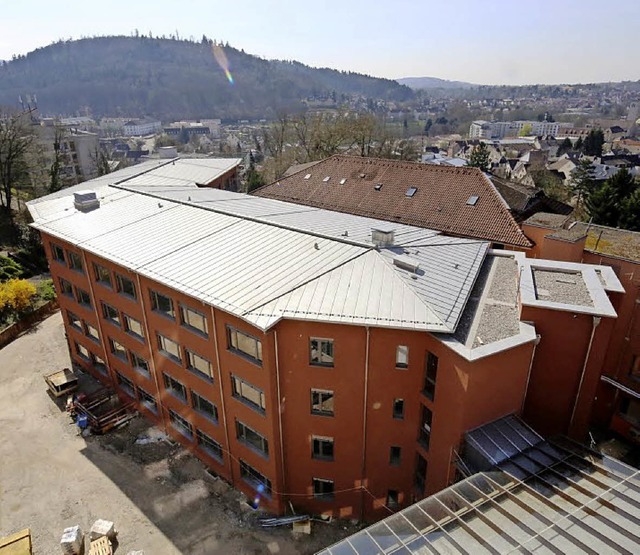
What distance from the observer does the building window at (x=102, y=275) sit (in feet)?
85.4

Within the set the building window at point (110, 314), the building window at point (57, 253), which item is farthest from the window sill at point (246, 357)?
the building window at point (57, 253)

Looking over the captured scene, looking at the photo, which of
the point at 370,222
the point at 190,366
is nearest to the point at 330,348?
the point at 190,366

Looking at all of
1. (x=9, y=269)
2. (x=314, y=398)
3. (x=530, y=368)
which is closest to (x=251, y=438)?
(x=314, y=398)

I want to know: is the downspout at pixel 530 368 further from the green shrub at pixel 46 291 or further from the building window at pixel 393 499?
the green shrub at pixel 46 291

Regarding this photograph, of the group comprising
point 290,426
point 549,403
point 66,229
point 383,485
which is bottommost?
→ point 383,485

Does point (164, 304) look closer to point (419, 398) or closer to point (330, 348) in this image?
point (330, 348)

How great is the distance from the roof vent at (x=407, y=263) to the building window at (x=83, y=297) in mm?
20650

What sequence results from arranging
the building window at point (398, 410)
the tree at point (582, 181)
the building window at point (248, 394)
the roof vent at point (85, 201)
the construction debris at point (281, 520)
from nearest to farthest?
the building window at point (398, 410)
the building window at point (248, 394)
the construction debris at point (281, 520)
the roof vent at point (85, 201)
the tree at point (582, 181)

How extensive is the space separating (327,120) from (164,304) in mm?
58210

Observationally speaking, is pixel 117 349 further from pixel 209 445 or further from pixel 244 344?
pixel 244 344

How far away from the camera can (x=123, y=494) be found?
2281 cm

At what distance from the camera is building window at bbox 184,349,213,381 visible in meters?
21.6

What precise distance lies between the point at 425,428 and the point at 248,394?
7.85m

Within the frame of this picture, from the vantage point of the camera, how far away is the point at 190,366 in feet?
74.6
